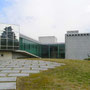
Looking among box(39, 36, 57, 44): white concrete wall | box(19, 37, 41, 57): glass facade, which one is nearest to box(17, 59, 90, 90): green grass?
box(19, 37, 41, 57): glass facade

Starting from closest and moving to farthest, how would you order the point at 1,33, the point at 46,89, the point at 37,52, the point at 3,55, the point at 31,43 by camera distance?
the point at 46,89 < the point at 1,33 < the point at 3,55 < the point at 31,43 < the point at 37,52

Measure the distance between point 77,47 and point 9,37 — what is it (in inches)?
745

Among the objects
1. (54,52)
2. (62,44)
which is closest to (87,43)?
(62,44)

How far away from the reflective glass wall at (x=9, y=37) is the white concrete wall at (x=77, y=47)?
1567 centimetres

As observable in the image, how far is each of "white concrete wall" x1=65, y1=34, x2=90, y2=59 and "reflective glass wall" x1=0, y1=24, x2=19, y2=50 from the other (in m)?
15.7

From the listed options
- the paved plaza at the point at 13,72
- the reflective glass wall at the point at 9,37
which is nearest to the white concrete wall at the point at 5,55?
the reflective glass wall at the point at 9,37

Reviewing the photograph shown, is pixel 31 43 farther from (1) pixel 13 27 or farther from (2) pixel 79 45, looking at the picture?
(2) pixel 79 45

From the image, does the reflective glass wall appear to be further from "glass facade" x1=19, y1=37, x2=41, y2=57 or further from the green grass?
the green grass

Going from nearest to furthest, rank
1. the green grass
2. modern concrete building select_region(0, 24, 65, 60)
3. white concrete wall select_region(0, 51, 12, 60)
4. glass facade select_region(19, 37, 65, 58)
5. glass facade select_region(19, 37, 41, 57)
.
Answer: the green grass
modern concrete building select_region(0, 24, 65, 60)
white concrete wall select_region(0, 51, 12, 60)
glass facade select_region(19, 37, 41, 57)
glass facade select_region(19, 37, 65, 58)

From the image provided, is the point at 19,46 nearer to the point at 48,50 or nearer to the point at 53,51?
the point at 48,50

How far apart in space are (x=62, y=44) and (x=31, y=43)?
9638mm

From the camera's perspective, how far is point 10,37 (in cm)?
2422

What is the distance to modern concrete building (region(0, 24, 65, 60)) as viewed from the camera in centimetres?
2402

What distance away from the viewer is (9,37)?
24.1m
